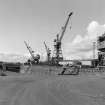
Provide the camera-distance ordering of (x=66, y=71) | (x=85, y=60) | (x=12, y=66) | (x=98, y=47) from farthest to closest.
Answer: (x=85, y=60), (x=98, y=47), (x=12, y=66), (x=66, y=71)

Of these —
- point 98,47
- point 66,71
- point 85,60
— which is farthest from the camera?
point 85,60

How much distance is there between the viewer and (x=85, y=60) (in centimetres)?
13688

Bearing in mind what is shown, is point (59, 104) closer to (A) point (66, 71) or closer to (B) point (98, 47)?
(A) point (66, 71)

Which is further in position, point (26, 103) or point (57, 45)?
point (57, 45)

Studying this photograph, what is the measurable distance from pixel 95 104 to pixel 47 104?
3109mm

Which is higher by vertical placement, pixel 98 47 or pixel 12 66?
→ pixel 98 47

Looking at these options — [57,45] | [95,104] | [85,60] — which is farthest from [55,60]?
[95,104]

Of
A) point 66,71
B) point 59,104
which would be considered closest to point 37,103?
point 59,104

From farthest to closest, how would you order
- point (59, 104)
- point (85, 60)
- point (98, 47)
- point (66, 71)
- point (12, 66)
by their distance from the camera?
point (85, 60) < point (98, 47) < point (12, 66) < point (66, 71) < point (59, 104)

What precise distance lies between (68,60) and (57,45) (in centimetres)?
1566

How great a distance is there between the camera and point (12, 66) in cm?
8362

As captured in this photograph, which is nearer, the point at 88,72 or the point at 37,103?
the point at 37,103

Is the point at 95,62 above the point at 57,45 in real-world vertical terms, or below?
below

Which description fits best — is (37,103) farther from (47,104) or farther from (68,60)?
(68,60)
